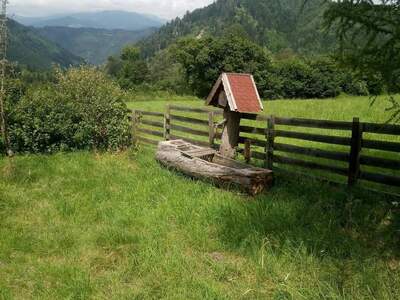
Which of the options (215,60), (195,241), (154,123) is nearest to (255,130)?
(195,241)

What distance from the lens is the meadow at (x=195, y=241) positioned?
498 centimetres

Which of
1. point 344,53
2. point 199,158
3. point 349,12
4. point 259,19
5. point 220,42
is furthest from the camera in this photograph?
point 259,19

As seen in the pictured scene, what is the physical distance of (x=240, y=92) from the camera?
31.3 ft

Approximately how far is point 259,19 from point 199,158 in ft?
653

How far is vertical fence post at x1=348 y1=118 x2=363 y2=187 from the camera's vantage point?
25.2 ft

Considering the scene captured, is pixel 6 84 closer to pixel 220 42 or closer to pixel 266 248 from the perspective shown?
pixel 266 248

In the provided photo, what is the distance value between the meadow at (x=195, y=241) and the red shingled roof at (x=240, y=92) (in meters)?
1.84

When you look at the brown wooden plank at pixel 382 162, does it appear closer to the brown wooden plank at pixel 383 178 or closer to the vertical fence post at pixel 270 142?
the brown wooden plank at pixel 383 178

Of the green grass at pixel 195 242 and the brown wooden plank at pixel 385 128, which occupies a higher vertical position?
the brown wooden plank at pixel 385 128

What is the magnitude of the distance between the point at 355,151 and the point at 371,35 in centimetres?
354

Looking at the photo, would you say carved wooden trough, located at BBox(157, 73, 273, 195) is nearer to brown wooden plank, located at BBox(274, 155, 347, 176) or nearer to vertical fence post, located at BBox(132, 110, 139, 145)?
brown wooden plank, located at BBox(274, 155, 347, 176)

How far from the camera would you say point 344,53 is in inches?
199

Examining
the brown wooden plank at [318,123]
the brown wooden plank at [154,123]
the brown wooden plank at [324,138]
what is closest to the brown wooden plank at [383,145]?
the brown wooden plank at [324,138]

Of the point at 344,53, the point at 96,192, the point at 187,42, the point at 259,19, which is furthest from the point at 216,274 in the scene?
the point at 259,19
